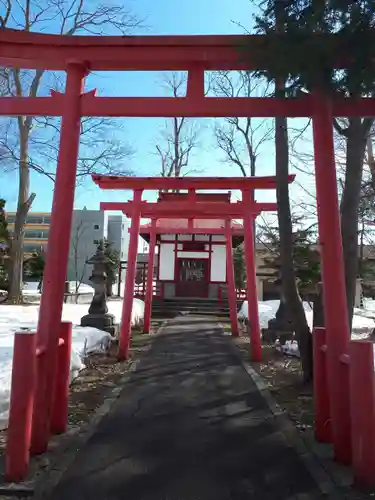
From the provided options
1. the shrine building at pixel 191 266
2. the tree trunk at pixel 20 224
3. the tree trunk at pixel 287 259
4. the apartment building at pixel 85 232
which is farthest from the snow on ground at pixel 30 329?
the apartment building at pixel 85 232

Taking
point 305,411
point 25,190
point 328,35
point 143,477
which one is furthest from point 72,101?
point 25,190

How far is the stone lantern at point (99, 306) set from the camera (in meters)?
10.7

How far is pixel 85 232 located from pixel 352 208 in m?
34.3

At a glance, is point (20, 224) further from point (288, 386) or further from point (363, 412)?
point (363, 412)

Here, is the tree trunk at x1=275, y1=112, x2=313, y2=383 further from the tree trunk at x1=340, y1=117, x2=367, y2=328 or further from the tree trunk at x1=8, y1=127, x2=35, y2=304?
the tree trunk at x1=8, y1=127, x2=35, y2=304

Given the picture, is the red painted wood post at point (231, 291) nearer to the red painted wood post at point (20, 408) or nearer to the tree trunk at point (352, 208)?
the tree trunk at point (352, 208)

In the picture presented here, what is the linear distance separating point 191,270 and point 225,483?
19829 mm

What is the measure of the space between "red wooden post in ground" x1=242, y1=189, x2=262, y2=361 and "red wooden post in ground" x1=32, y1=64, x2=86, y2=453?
5.73 m

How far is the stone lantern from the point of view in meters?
10.7

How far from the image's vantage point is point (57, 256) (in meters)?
4.09

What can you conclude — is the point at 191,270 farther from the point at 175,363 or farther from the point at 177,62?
the point at 177,62

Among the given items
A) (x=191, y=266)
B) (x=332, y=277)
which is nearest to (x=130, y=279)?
(x=332, y=277)

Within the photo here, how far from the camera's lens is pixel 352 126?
20.0ft

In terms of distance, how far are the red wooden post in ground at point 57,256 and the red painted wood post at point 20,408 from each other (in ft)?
1.32
